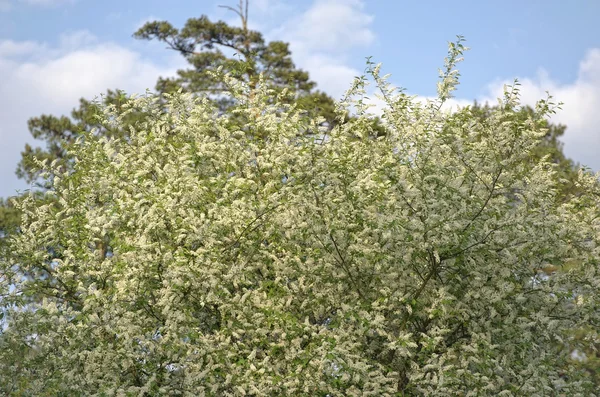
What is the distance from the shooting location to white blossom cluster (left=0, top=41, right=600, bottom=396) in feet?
33.0

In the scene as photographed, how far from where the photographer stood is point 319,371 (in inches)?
384

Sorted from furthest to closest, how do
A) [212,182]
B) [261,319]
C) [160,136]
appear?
[160,136], [212,182], [261,319]

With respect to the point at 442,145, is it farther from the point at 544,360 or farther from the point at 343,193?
the point at 544,360

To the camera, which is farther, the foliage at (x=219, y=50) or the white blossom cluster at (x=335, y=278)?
the foliage at (x=219, y=50)

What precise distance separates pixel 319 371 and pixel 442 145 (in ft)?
11.2

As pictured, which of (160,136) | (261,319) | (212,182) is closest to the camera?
(261,319)

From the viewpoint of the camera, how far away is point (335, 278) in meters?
10.8

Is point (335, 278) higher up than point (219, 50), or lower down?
lower down

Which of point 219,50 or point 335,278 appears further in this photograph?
point 219,50

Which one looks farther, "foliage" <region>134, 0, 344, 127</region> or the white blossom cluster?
"foliage" <region>134, 0, 344, 127</region>

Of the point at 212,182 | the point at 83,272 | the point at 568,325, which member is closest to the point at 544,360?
the point at 568,325

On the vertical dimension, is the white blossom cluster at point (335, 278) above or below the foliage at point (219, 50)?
below

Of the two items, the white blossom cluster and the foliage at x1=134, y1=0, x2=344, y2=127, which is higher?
the foliage at x1=134, y1=0, x2=344, y2=127

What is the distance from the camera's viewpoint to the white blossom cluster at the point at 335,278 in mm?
10047
